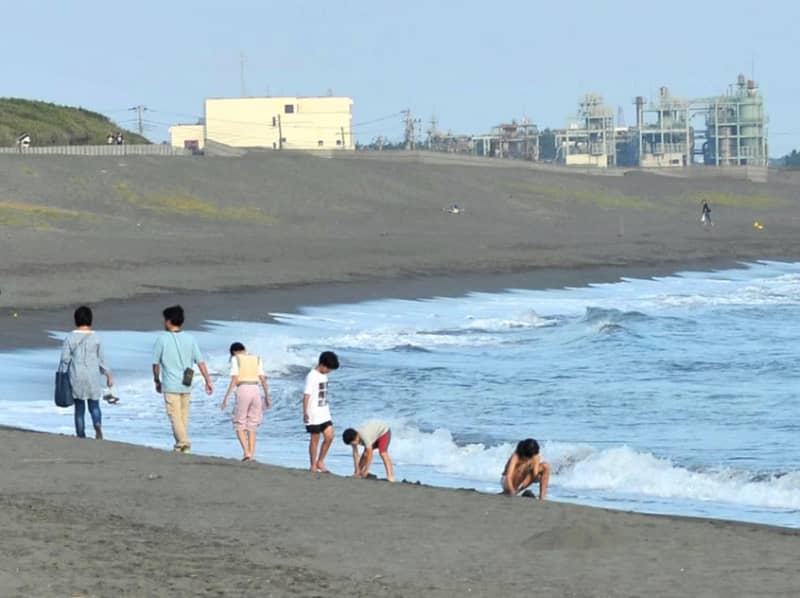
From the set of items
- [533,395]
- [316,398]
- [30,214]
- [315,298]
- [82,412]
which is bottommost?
[533,395]

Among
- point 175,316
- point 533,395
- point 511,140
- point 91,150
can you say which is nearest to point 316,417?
point 175,316

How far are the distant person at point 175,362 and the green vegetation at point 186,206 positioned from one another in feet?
125

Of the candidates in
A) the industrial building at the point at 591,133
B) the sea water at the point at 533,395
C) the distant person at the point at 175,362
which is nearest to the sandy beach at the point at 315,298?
the distant person at the point at 175,362

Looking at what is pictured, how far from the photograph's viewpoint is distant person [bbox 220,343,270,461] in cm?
1425

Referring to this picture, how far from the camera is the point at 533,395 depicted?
22.6m

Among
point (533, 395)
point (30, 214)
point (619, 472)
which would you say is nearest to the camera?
point (619, 472)

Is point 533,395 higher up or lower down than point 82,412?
lower down

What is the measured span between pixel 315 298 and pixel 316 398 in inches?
878

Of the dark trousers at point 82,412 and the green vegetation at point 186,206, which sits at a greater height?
the green vegetation at point 186,206

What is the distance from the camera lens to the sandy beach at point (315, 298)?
29.8 ft

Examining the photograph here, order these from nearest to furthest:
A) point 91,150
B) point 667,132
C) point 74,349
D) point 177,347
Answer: point 177,347 < point 74,349 < point 91,150 < point 667,132

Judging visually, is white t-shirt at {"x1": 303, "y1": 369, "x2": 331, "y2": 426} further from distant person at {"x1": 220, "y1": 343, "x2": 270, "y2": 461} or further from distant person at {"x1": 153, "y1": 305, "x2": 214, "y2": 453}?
distant person at {"x1": 153, "y1": 305, "x2": 214, "y2": 453}

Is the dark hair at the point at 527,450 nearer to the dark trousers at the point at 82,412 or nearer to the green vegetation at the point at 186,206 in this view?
the dark trousers at the point at 82,412

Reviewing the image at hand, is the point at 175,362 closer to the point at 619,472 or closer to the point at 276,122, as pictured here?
the point at 619,472
